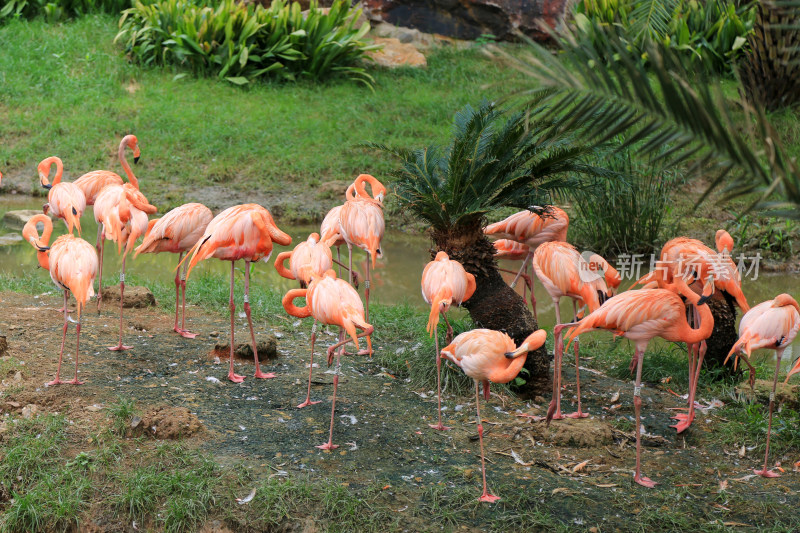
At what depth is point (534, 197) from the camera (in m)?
5.24

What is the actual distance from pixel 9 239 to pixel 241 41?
5806 mm

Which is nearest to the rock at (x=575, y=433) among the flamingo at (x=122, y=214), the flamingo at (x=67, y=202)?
the flamingo at (x=122, y=214)

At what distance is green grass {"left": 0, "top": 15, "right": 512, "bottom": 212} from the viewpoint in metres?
10.8

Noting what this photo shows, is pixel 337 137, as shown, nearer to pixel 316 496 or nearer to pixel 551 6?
pixel 551 6

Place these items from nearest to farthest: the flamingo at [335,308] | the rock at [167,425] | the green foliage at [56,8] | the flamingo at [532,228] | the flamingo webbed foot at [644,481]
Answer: the flamingo webbed foot at [644,481] < the rock at [167,425] < the flamingo at [335,308] < the flamingo at [532,228] < the green foliage at [56,8]

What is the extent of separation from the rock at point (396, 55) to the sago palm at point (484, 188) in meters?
9.39

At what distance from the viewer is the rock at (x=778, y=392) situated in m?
5.12

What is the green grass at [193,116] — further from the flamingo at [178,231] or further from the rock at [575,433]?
the rock at [575,433]

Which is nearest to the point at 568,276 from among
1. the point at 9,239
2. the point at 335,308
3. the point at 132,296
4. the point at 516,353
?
the point at 516,353

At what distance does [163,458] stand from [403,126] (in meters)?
8.48

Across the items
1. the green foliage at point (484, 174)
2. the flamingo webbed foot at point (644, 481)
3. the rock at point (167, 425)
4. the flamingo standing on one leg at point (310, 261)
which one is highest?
the green foliage at point (484, 174)

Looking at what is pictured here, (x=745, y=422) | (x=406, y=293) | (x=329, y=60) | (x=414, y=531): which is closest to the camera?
(x=414, y=531)

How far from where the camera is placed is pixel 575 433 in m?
4.48

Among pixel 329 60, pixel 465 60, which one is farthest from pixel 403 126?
pixel 465 60
